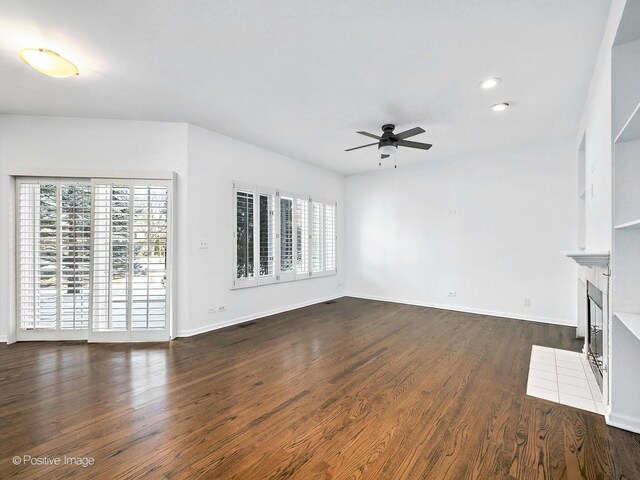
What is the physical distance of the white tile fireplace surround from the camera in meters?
2.50

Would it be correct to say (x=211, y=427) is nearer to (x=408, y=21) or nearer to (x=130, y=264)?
(x=130, y=264)

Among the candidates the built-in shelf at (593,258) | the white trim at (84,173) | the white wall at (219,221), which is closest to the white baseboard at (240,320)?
the white wall at (219,221)

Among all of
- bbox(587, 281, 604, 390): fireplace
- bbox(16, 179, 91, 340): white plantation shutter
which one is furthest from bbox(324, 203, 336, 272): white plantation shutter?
bbox(587, 281, 604, 390): fireplace

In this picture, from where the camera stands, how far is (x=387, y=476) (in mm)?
1678

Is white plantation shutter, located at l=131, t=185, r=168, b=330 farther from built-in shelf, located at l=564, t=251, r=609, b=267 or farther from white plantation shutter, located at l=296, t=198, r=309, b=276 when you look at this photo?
built-in shelf, located at l=564, t=251, r=609, b=267

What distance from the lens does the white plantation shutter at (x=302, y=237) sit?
238 inches

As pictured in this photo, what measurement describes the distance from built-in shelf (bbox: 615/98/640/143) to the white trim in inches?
179

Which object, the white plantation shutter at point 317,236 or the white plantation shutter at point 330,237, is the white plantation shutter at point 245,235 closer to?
the white plantation shutter at point 317,236

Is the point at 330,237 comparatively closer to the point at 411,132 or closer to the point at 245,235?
the point at 245,235

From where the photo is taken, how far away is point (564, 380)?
2857mm

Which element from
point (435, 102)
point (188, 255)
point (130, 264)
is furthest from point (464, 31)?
point (130, 264)

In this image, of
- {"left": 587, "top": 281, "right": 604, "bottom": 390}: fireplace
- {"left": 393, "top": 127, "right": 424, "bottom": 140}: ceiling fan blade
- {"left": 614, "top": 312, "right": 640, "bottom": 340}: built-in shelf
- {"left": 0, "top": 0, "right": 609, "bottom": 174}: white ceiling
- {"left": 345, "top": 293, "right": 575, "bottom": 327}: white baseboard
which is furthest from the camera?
{"left": 345, "top": 293, "right": 575, "bottom": 327}: white baseboard

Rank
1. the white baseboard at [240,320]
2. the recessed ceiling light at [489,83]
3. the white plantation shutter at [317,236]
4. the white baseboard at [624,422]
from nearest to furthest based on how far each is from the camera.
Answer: the white baseboard at [624,422], the recessed ceiling light at [489,83], the white baseboard at [240,320], the white plantation shutter at [317,236]

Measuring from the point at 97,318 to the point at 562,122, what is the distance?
265 inches
